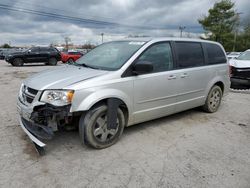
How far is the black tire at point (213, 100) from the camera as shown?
16.8 ft

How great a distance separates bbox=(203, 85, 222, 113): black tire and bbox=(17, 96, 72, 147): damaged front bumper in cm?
341

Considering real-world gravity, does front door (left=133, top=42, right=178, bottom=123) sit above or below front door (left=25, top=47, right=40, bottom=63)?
below

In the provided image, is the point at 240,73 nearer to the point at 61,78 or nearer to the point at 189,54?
the point at 189,54

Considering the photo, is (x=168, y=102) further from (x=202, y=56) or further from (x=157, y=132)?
(x=202, y=56)

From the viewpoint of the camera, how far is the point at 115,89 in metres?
3.30

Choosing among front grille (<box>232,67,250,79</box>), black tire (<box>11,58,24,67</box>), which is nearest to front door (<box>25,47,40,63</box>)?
black tire (<box>11,58,24,67</box>)

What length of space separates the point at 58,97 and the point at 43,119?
41cm

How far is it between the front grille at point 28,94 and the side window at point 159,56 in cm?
176

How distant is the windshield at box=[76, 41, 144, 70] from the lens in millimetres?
3617

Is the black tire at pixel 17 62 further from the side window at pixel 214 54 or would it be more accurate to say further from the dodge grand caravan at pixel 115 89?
the side window at pixel 214 54

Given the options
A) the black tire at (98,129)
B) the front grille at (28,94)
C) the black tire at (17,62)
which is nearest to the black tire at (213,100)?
the black tire at (98,129)

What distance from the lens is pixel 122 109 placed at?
11.6 ft

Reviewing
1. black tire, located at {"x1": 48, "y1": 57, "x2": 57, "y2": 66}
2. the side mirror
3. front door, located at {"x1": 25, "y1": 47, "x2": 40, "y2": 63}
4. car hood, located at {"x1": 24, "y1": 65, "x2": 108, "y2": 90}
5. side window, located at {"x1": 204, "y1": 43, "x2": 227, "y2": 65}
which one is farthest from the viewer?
black tire, located at {"x1": 48, "y1": 57, "x2": 57, "y2": 66}

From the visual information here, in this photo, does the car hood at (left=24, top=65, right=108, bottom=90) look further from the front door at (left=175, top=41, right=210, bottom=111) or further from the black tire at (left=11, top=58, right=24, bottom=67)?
the black tire at (left=11, top=58, right=24, bottom=67)
